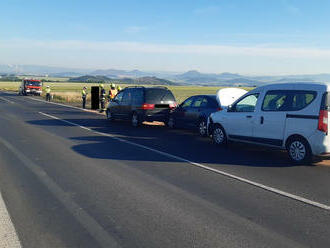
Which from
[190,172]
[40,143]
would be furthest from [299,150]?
[40,143]

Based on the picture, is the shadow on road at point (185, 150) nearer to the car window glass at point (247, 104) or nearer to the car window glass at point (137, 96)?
the car window glass at point (247, 104)

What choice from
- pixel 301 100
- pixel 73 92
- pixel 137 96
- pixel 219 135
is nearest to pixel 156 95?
pixel 137 96

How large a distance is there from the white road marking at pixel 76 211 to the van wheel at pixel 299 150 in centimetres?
513

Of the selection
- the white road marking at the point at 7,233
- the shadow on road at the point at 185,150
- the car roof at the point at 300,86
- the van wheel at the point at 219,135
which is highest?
the car roof at the point at 300,86

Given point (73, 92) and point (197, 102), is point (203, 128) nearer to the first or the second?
point (197, 102)

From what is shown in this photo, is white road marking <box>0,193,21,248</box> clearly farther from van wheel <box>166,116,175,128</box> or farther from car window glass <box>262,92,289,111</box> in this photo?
van wheel <box>166,116,175,128</box>

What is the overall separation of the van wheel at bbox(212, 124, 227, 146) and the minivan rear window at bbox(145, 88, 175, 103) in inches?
189

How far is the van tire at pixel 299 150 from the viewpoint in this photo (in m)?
8.30

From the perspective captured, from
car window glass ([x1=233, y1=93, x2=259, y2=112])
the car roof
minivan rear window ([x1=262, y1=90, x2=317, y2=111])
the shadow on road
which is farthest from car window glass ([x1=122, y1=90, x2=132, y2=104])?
minivan rear window ([x1=262, y1=90, x2=317, y2=111])

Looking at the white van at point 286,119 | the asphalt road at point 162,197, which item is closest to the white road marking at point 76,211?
the asphalt road at point 162,197

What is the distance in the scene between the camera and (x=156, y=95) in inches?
617

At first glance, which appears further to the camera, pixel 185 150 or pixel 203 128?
pixel 203 128

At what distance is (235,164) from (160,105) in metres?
7.53

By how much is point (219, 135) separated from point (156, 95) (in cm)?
525
